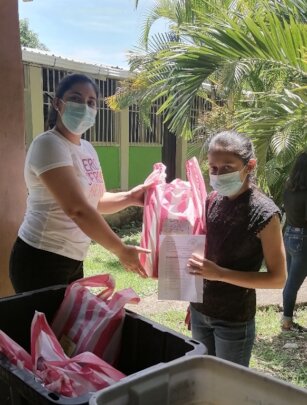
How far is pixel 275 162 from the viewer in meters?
5.23

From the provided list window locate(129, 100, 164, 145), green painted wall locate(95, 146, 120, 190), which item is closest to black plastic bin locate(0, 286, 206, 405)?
green painted wall locate(95, 146, 120, 190)

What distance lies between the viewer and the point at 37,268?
1.89 m

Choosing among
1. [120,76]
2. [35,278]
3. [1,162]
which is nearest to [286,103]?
[1,162]

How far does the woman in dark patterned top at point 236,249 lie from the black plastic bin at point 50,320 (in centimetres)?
37

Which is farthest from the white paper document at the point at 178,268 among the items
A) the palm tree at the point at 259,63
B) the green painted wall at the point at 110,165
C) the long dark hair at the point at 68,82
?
the green painted wall at the point at 110,165

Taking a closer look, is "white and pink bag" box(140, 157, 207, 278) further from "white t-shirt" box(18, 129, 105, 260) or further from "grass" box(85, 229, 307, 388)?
"grass" box(85, 229, 307, 388)

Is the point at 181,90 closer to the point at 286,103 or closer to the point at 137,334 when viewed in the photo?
the point at 286,103

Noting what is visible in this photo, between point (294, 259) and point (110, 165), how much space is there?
221 inches

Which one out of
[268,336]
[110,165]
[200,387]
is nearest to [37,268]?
[200,387]

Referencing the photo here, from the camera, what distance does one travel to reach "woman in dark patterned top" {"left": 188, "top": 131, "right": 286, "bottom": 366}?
5.59ft

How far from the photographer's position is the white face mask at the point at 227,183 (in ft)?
5.86

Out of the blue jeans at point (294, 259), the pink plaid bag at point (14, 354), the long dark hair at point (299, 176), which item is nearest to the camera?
the pink plaid bag at point (14, 354)

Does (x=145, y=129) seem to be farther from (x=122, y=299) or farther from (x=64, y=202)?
(x=122, y=299)

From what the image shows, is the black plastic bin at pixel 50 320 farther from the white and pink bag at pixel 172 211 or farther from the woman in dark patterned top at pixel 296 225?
the woman in dark patterned top at pixel 296 225
